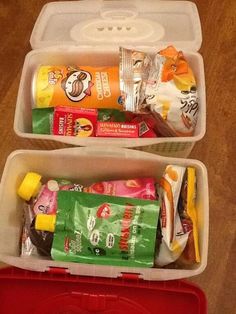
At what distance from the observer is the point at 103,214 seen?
2.58 feet

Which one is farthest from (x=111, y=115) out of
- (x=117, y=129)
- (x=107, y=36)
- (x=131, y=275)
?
(x=131, y=275)

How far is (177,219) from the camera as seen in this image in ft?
2.67

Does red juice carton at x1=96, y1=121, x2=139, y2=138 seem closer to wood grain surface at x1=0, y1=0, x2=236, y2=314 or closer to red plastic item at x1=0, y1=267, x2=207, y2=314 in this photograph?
wood grain surface at x1=0, y1=0, x2=236, y2=314

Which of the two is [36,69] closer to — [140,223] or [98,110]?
[98,110]

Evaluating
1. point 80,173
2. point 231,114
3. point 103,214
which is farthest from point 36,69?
point 231,114

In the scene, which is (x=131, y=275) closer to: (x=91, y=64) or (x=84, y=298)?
(x=84, y=298)

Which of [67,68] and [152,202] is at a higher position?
[67,68]

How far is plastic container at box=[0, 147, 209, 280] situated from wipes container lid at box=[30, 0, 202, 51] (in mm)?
232

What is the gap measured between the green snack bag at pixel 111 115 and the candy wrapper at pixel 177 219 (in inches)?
5.5

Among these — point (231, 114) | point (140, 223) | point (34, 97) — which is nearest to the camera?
point (140, 223)

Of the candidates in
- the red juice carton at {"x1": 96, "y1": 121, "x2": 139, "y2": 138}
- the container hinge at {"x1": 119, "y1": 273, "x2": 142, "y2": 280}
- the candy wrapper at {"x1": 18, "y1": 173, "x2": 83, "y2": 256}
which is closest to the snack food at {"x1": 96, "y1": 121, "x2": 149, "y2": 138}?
the red juice carton at {"x1": 96, "y1": 121, "x2": 139, "y2": 138}

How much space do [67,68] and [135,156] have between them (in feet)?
0.73

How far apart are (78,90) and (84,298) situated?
38 cm

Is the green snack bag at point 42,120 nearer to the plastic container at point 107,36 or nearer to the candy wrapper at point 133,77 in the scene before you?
the plastic container at point 107,36
